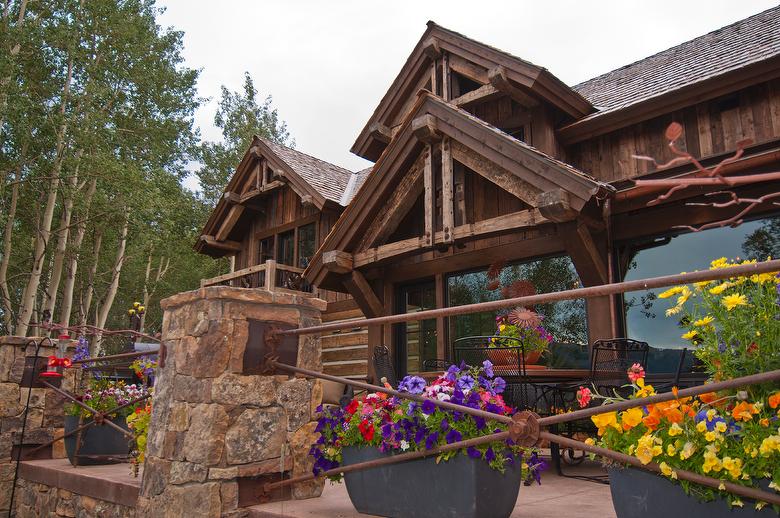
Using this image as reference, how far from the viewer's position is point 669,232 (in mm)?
6520

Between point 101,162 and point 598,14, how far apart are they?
39337mm

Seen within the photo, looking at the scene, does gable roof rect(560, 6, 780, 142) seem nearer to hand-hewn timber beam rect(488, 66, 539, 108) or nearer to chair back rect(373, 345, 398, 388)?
hand-hewn timber beam rect(488, 66, 539, 108)

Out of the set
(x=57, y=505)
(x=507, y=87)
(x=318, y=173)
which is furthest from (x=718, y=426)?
(x=318, y=173)

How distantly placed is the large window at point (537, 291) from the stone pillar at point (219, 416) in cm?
440

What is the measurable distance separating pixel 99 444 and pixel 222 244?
8455 mm

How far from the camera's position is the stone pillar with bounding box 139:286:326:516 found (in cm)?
310

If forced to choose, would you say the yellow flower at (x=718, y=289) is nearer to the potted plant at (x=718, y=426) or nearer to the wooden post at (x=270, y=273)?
the potted plant at (x=718, y=426)

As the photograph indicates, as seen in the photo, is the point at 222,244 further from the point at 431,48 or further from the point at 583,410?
the point at 583,410

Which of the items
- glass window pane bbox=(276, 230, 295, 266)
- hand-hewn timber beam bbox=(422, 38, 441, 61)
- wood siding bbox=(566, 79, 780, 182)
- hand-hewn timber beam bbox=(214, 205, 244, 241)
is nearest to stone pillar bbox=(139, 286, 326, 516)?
wood siding bbox=(566, 79, 780, 182)

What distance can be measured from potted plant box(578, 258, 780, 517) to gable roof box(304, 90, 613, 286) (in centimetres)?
399

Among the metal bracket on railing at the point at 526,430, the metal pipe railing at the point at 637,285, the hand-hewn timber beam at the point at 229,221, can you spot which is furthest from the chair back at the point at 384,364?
the hand-hewn timber beam at the point at 229,221

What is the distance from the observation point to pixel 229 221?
43.5ft

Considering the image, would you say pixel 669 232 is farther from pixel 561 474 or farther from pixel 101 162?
pixel 101 162

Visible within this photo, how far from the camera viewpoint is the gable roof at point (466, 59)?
777 centimetres
